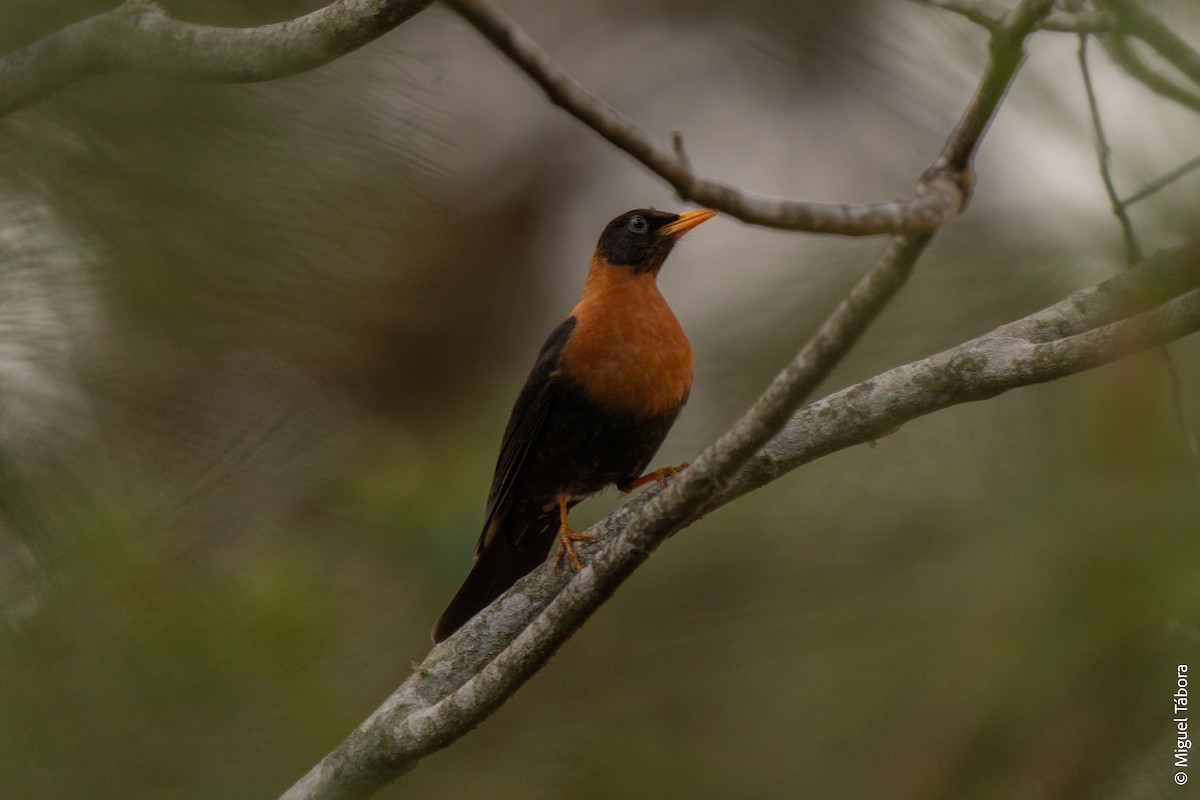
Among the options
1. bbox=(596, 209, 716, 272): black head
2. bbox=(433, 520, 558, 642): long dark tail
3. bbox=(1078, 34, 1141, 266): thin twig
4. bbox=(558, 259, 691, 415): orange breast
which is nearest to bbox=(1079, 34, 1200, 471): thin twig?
bbox=(1078, 34, 1141, 266): thin twig

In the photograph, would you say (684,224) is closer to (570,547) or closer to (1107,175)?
(570,547)

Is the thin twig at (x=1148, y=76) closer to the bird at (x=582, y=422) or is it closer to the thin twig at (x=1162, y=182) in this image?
the thin twig at (x=1162, y=182)

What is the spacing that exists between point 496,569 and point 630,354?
0.81 m

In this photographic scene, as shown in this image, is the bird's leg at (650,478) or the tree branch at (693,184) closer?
the tree branch at (693,184)

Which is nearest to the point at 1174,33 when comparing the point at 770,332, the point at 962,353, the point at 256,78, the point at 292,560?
the point at 962,353

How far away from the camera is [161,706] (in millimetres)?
2436

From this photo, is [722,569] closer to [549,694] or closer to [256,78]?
[549,694]

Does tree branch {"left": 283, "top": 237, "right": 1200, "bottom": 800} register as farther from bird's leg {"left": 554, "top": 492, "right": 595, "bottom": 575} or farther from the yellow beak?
the yellow beak

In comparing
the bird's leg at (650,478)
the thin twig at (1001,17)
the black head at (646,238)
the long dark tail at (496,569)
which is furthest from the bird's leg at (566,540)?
the thin twig at (1001,17)

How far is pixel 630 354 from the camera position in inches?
146

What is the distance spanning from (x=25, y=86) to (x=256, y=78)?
13.8 inches

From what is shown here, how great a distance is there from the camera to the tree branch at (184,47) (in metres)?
1.75

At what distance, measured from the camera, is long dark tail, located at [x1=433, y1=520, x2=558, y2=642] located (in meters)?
3.45

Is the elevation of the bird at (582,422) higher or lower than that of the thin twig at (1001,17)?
lower
